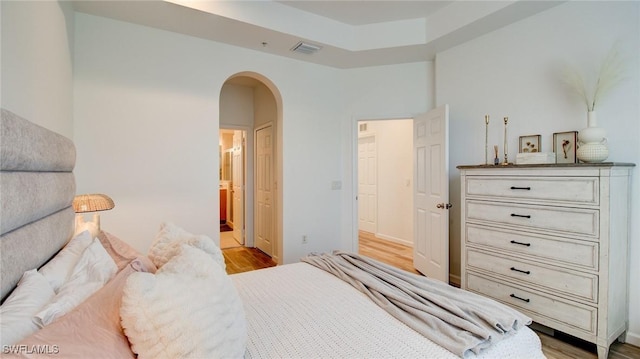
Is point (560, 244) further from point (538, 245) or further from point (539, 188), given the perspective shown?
point (539, 188)

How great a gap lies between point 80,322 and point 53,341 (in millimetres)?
100

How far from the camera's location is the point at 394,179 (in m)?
Result: 5.50

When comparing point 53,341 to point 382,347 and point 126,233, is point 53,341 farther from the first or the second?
point 126,233

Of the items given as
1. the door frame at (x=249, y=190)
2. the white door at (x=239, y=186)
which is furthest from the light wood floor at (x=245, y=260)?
the white door at (x=239, y=186)

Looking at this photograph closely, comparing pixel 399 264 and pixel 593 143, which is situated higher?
pixel 593 143

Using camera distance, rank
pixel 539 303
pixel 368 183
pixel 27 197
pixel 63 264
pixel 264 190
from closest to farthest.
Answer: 1. pixel 27 197
2. pixel 63 264
3. pixel 539 303
4. pixel 264 190
5. pixel 368 183

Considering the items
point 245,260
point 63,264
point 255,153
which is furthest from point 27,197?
point 255,153

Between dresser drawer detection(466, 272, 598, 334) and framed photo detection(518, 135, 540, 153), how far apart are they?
126 centimetres

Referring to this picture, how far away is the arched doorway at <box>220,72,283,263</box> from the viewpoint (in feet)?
14.1

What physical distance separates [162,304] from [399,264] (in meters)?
3.75

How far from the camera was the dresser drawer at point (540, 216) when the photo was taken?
1995mm

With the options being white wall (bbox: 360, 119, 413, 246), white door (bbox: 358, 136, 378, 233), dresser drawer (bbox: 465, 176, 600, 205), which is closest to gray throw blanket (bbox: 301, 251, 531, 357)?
dresser drawer (bbox: 465, 176, 600, 205)

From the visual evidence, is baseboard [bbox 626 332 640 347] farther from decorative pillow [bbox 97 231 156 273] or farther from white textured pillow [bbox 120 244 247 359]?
decorative pillow [bbox 97 231 156 273]

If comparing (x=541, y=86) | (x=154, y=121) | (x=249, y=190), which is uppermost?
(x=541, y=86)
